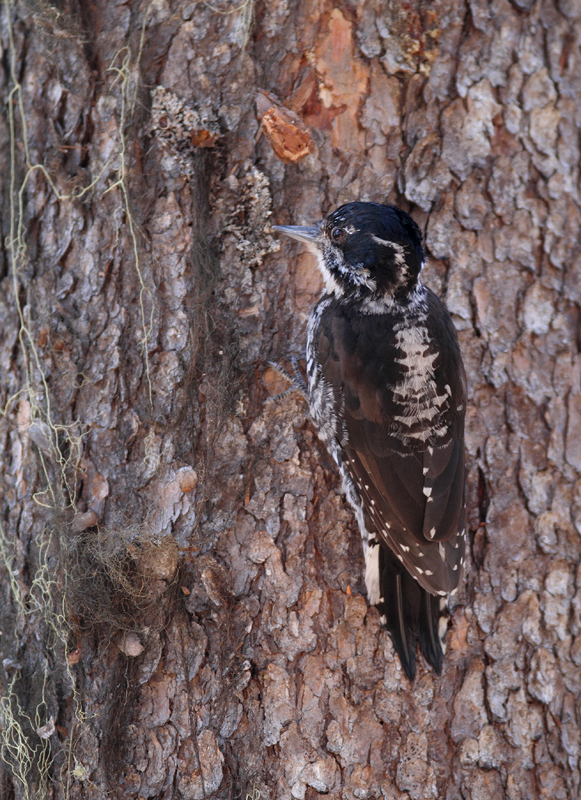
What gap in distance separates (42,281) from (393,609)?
5.66 ft

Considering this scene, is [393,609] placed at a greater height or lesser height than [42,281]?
lesser

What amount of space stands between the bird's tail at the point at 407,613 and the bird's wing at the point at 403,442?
0.09 meters

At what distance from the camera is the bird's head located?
7.75 ft

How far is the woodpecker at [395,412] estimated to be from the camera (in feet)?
7.57

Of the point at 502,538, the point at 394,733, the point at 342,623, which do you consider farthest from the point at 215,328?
the point at 394,733

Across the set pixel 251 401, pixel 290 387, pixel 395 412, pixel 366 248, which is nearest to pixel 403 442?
pixel 395 412

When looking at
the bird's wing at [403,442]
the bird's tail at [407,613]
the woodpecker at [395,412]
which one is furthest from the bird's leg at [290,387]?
the bird's tail at [407,613]

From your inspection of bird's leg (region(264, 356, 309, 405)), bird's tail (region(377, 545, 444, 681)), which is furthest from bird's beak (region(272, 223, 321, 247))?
bird's tail (region(377, 545, 444, 681))

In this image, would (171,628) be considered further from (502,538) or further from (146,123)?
(146,123)

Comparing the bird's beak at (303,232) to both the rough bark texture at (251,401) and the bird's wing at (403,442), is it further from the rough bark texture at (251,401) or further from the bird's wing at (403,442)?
the bird's wing at (403,442)

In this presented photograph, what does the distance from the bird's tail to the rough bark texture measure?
0.06 metres

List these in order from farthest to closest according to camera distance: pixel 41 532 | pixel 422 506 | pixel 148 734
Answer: pixel 422 506
pixel 41 532
pixel 148 734

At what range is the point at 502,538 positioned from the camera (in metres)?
2.31

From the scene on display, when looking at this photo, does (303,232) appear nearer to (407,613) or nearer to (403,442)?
(403,442)
